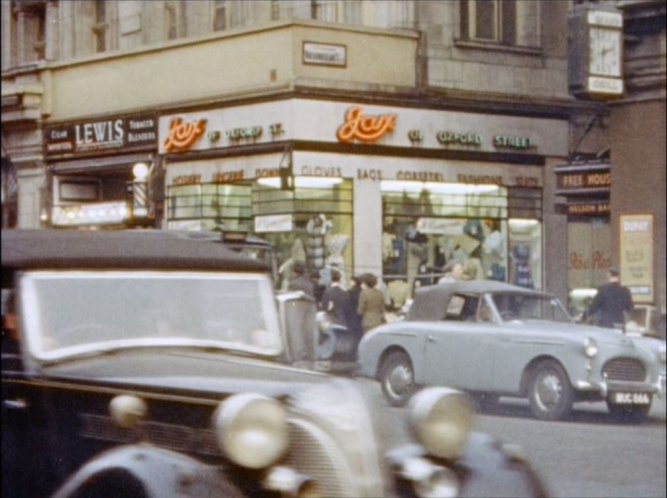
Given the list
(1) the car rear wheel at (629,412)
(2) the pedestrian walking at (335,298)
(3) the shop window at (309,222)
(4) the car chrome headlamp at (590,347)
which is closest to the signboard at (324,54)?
(3) the shop window at (309,222)

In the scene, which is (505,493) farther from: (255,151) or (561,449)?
(561,449)

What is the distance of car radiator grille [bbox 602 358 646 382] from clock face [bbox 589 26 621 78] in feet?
8.34

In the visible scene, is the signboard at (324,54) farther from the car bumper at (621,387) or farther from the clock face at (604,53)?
the car bumper at (621,387)

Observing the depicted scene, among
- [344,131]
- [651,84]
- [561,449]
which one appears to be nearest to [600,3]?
[651,84]

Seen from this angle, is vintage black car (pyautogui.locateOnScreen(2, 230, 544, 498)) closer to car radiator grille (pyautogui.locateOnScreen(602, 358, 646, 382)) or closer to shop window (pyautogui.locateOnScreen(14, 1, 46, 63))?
shop window (pyautogui.locateOnScreen(14, 1, 46, 63))

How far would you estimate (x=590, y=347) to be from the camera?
33.3 ft

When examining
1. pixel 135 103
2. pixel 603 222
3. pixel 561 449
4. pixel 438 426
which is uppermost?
pixel 135 103

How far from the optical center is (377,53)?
25.0 feet

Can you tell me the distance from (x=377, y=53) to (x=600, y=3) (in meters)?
0.89

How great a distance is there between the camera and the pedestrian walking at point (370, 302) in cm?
698

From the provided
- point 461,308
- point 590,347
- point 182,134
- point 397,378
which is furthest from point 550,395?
point 182,134

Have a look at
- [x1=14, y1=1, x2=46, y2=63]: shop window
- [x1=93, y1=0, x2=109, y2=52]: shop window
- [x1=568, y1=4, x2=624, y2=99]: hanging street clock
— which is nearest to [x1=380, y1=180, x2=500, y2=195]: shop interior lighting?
[x1=568, y1=4, x2=624, y2=99]: hanging street clock

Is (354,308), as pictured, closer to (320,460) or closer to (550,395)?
(320,460)

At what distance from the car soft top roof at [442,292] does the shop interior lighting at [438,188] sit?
0.35 meters
